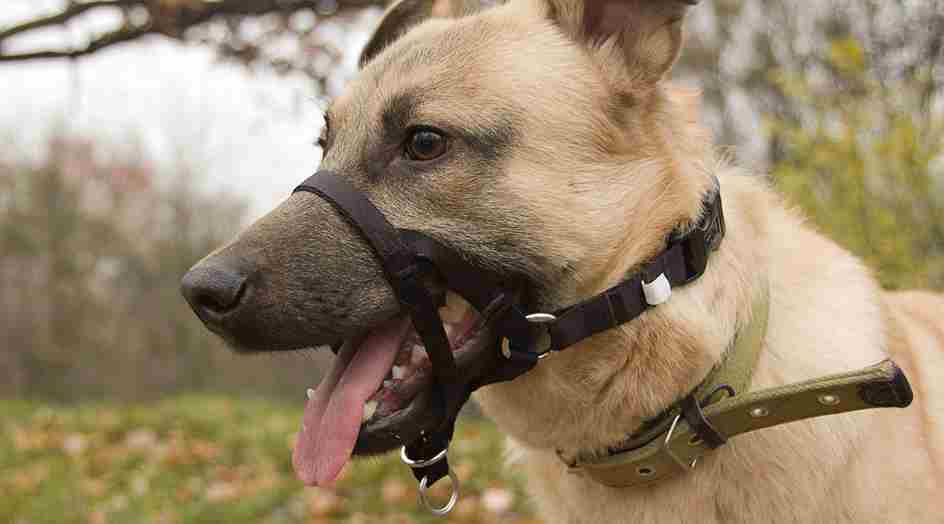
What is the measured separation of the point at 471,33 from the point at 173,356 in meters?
17.1

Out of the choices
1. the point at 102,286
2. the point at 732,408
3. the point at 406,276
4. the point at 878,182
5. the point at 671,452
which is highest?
the point at 406,276

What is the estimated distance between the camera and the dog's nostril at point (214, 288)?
→ 188 cm

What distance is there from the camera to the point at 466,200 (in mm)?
2061

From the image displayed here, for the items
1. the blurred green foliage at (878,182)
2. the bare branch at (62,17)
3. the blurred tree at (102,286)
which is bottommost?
the blurred tree at (102,286)

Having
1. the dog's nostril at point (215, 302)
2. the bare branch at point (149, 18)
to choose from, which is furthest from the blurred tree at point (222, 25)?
the dog's nostril at point (215, 302)

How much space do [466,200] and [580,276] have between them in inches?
13.7

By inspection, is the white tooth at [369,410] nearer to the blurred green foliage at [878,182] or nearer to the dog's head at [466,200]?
the dog's head at [466,200]

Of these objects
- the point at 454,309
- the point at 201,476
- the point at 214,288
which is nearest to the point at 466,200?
the point at 454,309

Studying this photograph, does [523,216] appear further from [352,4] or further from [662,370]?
[352,4]

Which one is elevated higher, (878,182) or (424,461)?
(424,461)

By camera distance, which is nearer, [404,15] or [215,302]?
[215,302]

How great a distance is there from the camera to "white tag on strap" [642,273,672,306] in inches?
79.8

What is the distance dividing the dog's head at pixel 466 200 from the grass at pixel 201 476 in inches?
106

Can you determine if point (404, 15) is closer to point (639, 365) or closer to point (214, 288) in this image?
point (214, 288)
